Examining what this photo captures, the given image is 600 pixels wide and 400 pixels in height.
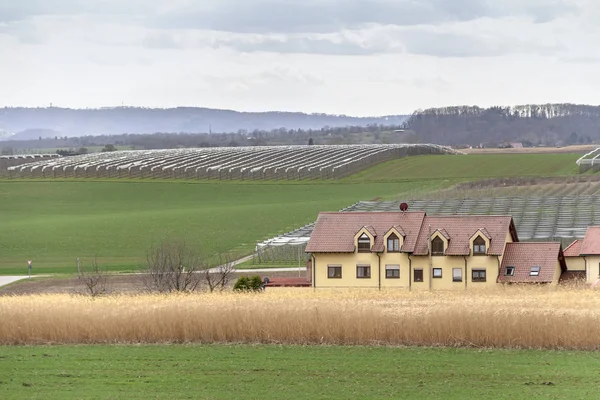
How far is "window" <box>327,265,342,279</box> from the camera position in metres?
52.8

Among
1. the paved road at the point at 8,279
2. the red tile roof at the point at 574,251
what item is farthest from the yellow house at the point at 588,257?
the paved road at the point at 8,279

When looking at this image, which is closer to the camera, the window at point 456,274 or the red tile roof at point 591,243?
the window at point 456,274

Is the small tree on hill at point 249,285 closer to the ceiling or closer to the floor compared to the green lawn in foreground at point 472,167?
closer to the ceiling

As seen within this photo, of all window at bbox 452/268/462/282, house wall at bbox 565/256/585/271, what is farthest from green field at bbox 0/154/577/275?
house wall at bbox 565/256/585/271

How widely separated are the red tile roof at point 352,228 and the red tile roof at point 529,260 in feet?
12.3

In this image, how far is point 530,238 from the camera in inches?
2667

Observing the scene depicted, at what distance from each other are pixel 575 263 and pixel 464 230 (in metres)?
5.29

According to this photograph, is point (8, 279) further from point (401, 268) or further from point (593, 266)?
point (593, 266)

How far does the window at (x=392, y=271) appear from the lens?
5241 centimetres

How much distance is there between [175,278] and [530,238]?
21783 mm

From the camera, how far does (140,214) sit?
326ft

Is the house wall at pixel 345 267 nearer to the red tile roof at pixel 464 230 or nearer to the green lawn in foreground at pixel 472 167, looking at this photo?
the red tile roof at pixel 464 230

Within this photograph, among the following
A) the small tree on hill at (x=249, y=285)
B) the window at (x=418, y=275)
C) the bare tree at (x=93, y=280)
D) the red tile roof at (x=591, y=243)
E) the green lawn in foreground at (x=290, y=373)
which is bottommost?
the bare tree at (x=93, y=280)

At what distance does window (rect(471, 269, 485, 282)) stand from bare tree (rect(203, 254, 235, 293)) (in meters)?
9.54
